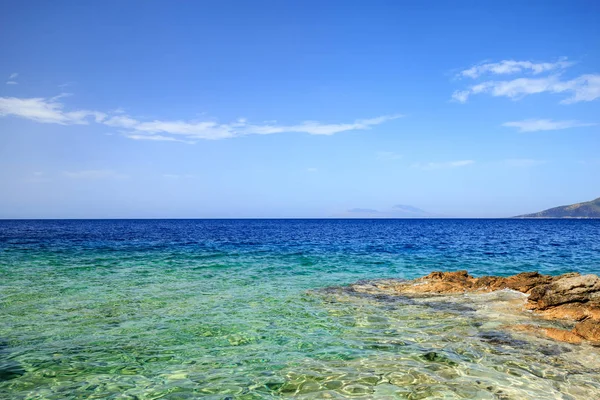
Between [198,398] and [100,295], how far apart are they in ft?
37.8

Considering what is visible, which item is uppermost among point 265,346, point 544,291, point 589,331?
point 544,291

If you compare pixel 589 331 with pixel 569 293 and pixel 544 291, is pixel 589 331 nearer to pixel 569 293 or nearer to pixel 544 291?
pixel 569 293

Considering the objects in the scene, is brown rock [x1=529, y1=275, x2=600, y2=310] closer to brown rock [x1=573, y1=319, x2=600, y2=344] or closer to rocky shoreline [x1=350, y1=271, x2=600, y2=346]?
rocky shoreline [x1=350, y1=271, x2=600, y2=346]

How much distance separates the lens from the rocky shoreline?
1044 cm

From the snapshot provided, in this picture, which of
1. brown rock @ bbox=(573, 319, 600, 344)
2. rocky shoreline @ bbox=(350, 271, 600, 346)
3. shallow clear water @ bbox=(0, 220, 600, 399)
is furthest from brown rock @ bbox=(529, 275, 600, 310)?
brown rock @ bbox=(573, 319, 600, 344)

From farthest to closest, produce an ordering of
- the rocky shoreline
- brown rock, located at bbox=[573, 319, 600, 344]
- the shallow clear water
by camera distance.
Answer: the rocky shoreline < brown rock, located at bbox=[573, 319, 600, 344] < the shallow clear water

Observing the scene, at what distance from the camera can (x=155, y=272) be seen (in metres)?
23.6

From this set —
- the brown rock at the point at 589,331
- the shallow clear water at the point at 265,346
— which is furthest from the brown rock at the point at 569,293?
the brown rock at the point at 589,331

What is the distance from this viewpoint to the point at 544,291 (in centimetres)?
1384

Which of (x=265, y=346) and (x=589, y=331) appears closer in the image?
(x=265, y=346)

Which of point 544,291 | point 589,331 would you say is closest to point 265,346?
point 589,331

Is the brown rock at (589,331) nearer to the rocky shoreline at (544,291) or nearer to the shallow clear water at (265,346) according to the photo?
the rocky shoreline at (544,291)

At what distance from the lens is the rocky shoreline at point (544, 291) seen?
10.4 meters

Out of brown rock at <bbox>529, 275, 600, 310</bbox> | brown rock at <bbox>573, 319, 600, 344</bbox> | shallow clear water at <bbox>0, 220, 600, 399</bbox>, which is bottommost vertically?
shallow clear water at <bbox>0, 220, 600, 399</bbox>
